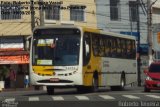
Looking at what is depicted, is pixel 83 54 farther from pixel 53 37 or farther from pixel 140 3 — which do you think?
pixel 140 3

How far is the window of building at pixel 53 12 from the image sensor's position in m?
56.1

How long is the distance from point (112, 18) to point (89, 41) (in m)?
27.3

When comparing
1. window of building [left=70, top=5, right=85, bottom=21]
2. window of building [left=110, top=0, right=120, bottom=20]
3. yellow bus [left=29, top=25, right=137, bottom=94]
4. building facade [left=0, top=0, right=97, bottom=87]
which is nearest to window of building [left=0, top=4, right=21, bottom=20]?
building facade [left=0, top=0, right=97, bottom=87]

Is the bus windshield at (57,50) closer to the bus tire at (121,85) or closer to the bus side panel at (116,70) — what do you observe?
the bus side panel at (116,70)

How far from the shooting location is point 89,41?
33.1m

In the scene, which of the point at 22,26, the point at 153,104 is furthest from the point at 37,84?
the point at 22,26

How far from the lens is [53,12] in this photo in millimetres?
56375

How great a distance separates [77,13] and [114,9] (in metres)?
4.53

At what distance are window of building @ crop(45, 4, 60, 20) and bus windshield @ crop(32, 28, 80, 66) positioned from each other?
78.5 feet

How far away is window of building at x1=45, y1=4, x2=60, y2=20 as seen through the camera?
2210 inches

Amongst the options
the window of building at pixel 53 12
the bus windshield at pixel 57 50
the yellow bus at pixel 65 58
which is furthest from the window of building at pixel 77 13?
the bus windshield at pixel 57 50

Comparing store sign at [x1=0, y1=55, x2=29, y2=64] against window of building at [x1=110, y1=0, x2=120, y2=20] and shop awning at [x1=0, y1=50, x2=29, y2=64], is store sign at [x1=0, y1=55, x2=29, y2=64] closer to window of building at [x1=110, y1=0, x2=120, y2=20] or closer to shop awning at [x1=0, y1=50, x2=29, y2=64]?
shop awning at [x1=0, y1=50, x2=29, y2=64]

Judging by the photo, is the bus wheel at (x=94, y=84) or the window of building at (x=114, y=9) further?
the window of building at (x=114, y=9)

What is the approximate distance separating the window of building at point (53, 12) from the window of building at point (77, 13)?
1339 millimetres
